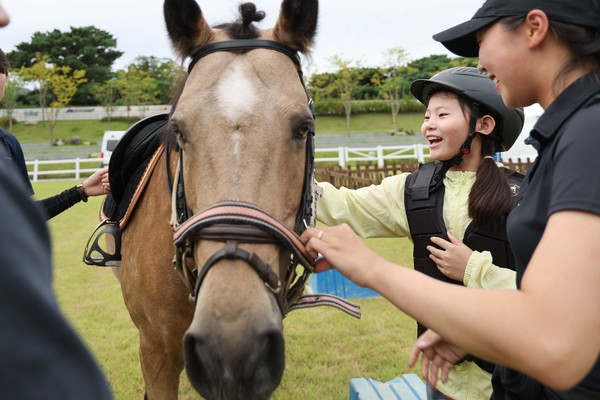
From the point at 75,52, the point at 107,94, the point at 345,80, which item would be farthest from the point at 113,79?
the point at 345,80

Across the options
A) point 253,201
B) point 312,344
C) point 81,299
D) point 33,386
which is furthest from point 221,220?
point 81,299

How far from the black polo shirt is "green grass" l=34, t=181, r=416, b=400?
12.4 feet

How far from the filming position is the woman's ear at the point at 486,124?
2.98 meters

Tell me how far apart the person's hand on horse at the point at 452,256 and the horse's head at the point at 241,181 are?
0.82 meters

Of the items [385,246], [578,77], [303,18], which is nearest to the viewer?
[578,77]

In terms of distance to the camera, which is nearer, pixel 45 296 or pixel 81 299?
pixel 45 296

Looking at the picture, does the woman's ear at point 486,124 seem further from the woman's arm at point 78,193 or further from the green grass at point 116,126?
the green grass at point 116,126

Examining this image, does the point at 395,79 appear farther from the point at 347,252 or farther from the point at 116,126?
the point at 347,252

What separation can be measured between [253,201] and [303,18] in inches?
47.6

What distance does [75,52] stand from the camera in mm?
58938

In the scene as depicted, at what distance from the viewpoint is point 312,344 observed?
604cm

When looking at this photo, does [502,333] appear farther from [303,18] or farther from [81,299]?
[81,299]

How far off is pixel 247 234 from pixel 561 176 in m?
1.09

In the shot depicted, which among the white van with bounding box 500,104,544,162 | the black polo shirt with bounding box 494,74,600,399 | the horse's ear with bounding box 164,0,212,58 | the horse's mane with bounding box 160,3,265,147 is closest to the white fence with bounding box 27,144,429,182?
the white van with bounding box 500,104,544,162
